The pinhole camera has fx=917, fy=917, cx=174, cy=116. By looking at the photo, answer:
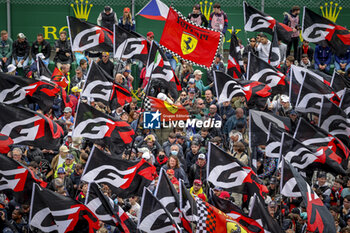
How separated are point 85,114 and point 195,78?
6688mm

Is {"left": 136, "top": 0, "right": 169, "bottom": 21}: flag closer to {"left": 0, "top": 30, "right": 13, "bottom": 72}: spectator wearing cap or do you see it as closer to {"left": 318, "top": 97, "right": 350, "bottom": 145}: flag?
{"left": 318, "top": 97, "right": 350, "bottom": 145}: flag

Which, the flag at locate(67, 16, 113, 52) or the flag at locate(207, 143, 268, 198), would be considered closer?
the flag at locate(207, 143, 268, 198)

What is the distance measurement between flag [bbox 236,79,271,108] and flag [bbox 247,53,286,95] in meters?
0.36

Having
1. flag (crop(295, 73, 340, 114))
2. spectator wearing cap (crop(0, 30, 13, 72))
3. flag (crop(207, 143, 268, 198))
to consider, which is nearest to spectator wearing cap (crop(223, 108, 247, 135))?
flag (crop(295, 73, 340, 114))

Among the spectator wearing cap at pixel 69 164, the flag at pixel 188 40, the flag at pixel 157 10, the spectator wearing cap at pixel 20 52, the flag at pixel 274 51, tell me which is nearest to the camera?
the spectator wearing cap at pixel 69 164

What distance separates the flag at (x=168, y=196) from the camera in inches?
715

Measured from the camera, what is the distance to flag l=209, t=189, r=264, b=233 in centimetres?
1834

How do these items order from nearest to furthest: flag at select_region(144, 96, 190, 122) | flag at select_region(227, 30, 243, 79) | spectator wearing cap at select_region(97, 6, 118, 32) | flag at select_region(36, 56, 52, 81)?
flag at select_region(144, 96, 190, 122) → flag at select_region(227, 30, 243, 79) → flag at select_region(36, 56, 52, 81) → spectator wearing cap at select_region(97, 6, 118, 32)

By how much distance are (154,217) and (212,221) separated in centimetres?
114

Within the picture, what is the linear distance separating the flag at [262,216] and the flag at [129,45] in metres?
6.82

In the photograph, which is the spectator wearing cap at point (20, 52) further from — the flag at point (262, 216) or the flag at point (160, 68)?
the flag at point (262, 216)

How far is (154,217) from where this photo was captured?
17.6 m

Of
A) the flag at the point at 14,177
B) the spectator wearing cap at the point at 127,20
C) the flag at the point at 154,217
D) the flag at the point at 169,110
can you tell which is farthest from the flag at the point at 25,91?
the spectator wearing cap at the point at 127,20

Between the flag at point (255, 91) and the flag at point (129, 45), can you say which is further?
the flag at point (129, 45)
